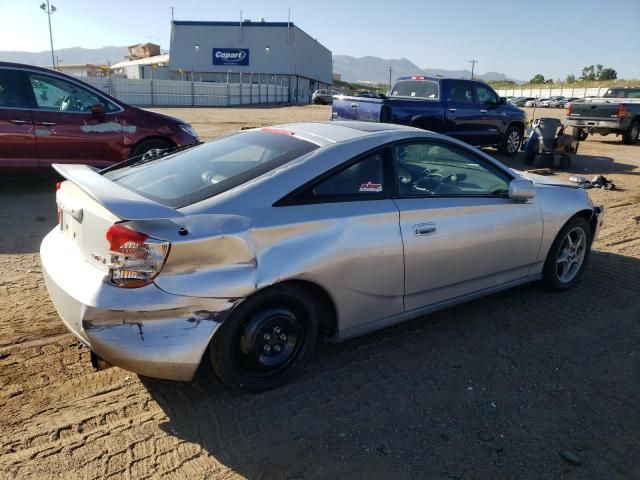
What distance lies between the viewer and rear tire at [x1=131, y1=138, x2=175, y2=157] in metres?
7.51

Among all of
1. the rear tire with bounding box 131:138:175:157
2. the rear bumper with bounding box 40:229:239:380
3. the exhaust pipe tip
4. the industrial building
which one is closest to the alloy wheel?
the rear bumper with bounding box 40:229:239:380

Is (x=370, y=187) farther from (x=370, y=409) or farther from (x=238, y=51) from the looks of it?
(x=238, y=51)

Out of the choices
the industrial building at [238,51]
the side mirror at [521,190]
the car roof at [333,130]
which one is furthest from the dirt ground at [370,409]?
the industrial building at [238,51]

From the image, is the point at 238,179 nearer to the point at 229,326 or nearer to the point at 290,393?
the point at 229,326

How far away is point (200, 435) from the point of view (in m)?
2.65

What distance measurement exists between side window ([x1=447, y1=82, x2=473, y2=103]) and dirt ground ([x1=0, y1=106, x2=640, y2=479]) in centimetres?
840

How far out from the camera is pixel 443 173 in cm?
392

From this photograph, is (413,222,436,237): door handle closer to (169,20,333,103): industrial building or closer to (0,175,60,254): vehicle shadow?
(0,175,60,254): vehicle shadow

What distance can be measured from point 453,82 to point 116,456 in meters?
11.1

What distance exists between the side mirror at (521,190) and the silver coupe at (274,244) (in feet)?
0.04

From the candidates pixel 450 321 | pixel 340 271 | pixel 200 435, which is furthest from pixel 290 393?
pixel 450 321

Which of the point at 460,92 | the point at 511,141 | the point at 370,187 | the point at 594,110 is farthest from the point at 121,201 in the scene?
the point at 594,110

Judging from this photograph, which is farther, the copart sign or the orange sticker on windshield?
the copart sign

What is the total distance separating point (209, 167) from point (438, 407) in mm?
2035
